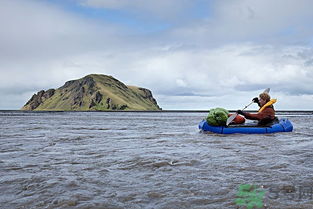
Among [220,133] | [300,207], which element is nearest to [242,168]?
[300,207]

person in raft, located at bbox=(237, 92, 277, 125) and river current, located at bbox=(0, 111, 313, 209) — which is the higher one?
A: person in raft, located at bbox=(237, 92, 277, 125)

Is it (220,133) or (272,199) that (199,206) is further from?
(220,133)

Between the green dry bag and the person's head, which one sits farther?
the person's head

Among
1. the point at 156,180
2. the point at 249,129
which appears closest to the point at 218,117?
the point at 249,129

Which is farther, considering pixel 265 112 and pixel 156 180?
pixel 265 112

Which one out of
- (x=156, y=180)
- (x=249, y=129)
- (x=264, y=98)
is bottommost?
(x=156, y=180)

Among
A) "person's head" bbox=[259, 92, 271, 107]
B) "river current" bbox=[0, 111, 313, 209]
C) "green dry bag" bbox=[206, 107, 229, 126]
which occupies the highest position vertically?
"person's head" bbox=[259, 92, 271, 107]

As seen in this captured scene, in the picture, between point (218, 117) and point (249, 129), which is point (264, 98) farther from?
point (218, 117)

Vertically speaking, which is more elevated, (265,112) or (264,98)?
(264,98)

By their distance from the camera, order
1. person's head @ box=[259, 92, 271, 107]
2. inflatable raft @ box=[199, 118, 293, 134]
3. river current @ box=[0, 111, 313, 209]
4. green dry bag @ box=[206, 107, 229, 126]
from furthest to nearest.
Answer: person's head @ box=[259, 92, 271, 107] → green dry bag @ box=[206, 107, 229, 126] → inflatable raft @ box=[199, 118, 293, 134] → river current @ box=[0, 111, 313, 209]

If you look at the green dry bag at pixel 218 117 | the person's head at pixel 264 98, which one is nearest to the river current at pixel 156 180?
the green dry bag at pixel 218 117

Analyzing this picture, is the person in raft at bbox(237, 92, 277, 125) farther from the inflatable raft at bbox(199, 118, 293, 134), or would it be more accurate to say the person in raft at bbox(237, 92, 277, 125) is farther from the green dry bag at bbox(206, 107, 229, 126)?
the green dry bag at bbox(206, 107, 229, 126)

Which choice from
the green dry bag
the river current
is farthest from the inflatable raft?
the river current

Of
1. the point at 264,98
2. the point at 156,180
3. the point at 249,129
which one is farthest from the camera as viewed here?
the point at 264,98
